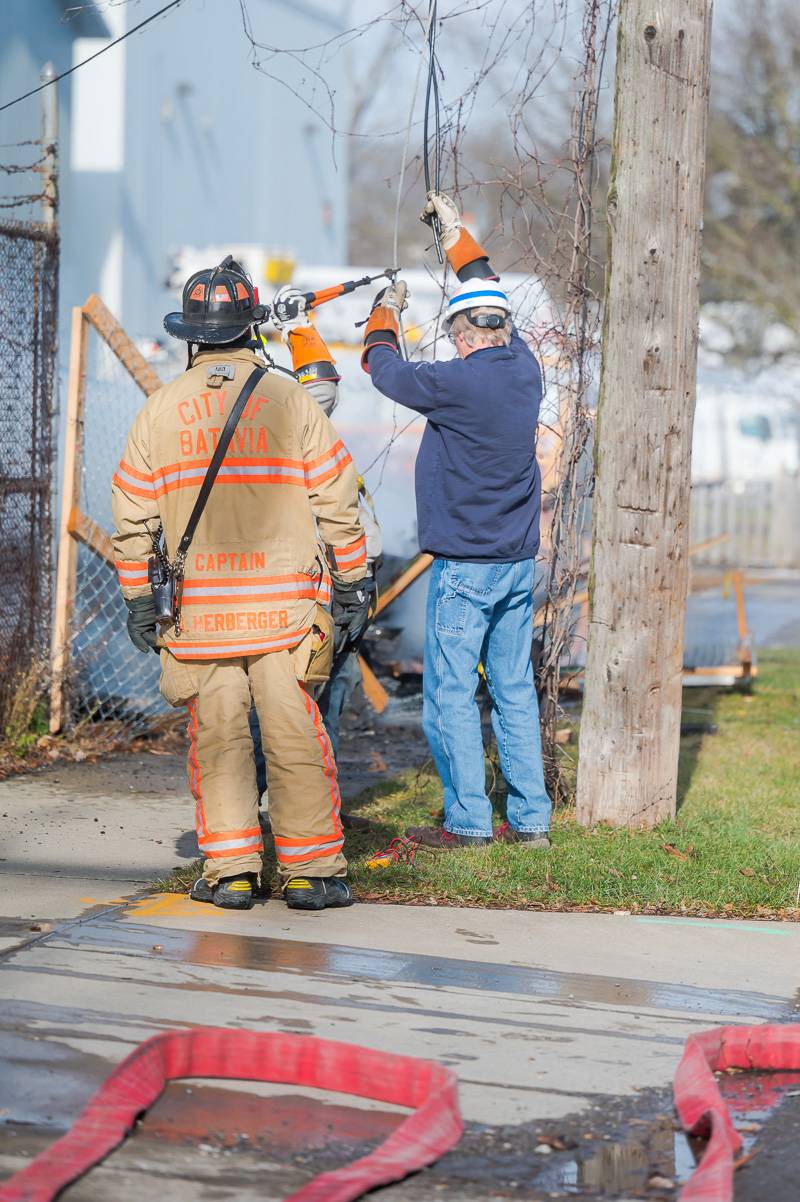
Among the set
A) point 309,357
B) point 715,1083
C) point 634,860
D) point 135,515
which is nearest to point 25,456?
point 309,357

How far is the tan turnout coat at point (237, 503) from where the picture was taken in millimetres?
4895

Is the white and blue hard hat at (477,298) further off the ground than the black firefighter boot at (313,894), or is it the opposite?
the white and blue hard hat at (477,298)

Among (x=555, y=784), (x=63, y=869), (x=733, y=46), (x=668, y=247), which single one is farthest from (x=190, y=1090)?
(x=733, y=46)

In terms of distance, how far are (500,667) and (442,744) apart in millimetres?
362

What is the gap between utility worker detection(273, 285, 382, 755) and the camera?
5.94 m

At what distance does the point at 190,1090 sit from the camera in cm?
350

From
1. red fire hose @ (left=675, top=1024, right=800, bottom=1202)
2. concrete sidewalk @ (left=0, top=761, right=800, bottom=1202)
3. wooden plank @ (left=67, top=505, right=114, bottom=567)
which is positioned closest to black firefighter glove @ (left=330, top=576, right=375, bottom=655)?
concrete sidewalk @ (left=0, top=761, right=800, bottom=1202)

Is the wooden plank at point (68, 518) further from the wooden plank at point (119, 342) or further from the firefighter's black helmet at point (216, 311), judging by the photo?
the firefighter's black helmet at point (216, 311)

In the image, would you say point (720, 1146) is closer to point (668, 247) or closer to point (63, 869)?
point (63, 869)

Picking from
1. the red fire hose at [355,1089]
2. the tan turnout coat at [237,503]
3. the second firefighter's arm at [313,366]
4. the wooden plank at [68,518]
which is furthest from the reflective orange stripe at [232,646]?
the wooden plank at [68,518]

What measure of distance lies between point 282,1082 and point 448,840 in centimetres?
227

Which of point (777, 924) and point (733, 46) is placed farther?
point (733, 46)

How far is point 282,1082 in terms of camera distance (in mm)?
3574

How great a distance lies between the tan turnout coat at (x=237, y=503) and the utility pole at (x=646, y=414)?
134 cm
